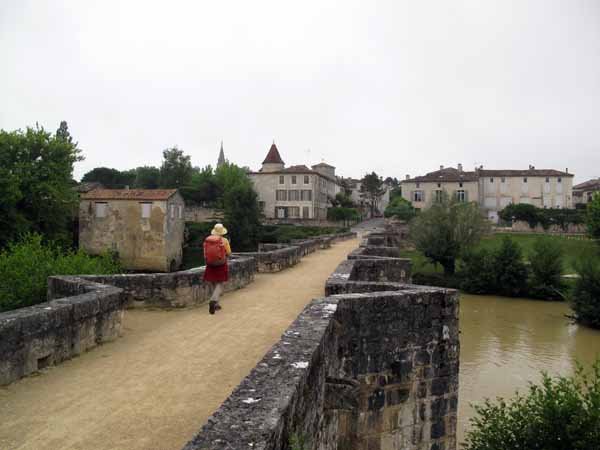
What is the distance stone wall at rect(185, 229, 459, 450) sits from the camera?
3.93 meters

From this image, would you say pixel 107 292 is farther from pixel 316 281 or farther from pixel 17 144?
pixel 17 144

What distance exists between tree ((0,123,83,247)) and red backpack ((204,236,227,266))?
30191mm

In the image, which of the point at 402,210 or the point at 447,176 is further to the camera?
the point at 447,176

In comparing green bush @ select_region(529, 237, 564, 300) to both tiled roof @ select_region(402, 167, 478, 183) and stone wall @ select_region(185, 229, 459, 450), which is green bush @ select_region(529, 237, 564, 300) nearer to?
stone wall @ select_region(185, 229, 459, 450)

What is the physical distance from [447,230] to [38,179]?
31260 mm

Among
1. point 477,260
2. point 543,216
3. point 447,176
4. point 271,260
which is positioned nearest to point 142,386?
point 271,260

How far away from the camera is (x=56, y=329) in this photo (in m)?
5.82

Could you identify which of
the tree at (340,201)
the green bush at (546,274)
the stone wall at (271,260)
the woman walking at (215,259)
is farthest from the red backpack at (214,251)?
the tree at (340,201)

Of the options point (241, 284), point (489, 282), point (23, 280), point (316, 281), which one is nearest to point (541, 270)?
point (489, 282)

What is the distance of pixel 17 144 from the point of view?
120 ft

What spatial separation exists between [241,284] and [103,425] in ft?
25.8

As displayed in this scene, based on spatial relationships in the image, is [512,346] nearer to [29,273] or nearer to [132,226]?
[29,273]

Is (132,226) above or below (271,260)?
above

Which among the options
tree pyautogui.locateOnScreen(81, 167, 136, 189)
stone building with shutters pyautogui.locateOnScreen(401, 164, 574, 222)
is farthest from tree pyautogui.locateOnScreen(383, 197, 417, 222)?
tree pyautogui.locateOnScreen(81, 167, 136, 189)
